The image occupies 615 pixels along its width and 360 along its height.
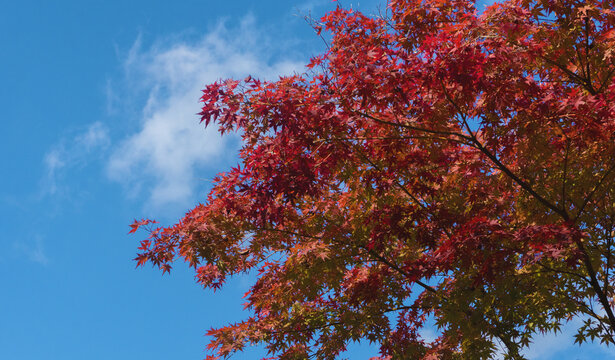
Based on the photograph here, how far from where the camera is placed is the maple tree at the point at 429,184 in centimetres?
691

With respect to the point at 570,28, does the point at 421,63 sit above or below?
below

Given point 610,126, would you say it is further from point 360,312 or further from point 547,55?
point 360,312

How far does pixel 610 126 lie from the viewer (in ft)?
23.9

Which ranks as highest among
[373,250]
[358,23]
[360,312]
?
[358,23]

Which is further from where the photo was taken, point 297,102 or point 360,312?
point 360,312

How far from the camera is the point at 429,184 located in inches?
376

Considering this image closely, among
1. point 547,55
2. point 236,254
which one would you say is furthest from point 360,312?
point 547,55

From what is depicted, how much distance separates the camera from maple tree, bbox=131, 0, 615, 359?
6910mm

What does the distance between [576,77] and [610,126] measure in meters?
1.33

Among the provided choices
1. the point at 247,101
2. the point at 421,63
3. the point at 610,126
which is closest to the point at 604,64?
the point at 610,126

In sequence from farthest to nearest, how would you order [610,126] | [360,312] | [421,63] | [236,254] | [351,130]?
[360,312], [236,254], [351,130], [610,126], [421,63]

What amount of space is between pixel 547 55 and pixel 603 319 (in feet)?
13.4

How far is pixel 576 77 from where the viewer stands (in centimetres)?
831

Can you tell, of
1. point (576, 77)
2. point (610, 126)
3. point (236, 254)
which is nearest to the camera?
point (610, 126)
